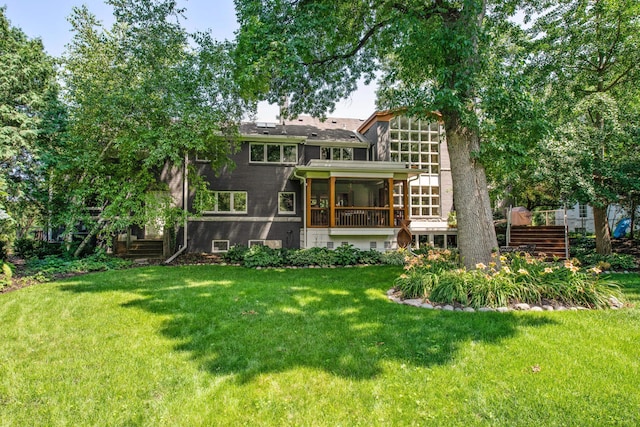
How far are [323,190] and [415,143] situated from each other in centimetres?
567

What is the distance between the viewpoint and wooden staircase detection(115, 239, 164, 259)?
1401cm

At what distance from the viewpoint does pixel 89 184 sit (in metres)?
12.0

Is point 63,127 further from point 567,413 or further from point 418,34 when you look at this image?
point 567,413

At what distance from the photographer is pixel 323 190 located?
17.6 metres

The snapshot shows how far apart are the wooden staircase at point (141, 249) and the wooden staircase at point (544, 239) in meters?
15.4

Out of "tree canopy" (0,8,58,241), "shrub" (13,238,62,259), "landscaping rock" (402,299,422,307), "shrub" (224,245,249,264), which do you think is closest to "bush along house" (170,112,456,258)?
"shrub" (224,245,249,264)

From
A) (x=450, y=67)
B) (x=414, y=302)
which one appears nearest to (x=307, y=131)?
(x=450, y=67)

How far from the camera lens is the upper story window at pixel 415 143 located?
17573 millimetres

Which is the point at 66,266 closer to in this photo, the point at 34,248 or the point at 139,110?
the point at 34,248

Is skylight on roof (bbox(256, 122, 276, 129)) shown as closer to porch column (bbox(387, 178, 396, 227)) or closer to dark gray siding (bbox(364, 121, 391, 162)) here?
dark gray siding (bbox(364, 121, 391, 162))

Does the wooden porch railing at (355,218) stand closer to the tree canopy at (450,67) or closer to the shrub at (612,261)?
the tree canopy at (450,67)

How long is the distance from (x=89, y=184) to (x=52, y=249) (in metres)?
3.33

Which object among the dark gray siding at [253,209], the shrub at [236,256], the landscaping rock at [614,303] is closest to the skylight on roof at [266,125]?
the dark gray siding at [253,209]

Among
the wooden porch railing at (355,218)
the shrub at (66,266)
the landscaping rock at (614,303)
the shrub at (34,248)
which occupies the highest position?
the wooden porch railing at (355,218)
